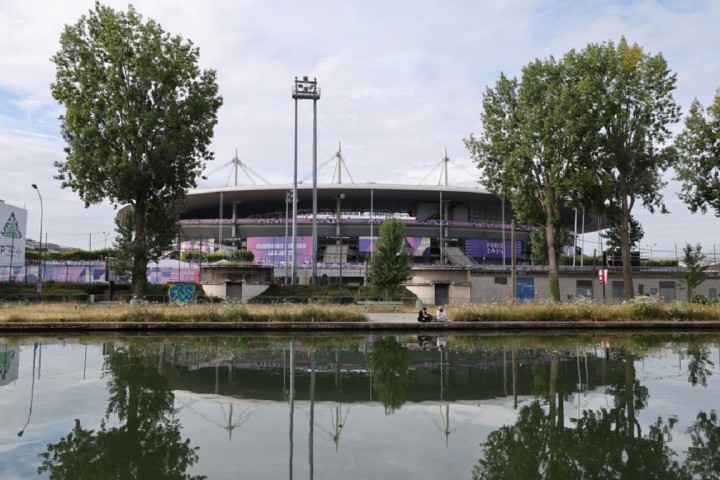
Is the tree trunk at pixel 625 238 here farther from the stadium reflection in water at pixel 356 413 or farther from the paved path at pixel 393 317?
the stadium reflection in water at pixel 356 413

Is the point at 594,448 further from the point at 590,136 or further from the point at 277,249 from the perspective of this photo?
the point at 277,249

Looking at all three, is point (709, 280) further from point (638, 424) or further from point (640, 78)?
point (638, 424)

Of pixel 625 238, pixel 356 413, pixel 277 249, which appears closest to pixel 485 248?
pixel 277 249

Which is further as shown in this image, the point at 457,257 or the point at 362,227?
the point at 362,227

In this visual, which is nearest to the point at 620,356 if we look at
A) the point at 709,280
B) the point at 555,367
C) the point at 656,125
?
the point at 555,367

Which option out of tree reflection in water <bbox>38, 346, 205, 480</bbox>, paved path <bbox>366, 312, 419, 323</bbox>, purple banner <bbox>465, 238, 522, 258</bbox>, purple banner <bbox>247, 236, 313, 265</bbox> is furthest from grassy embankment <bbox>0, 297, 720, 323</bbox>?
purple banner <bbox>465, 238, 522, 258</bbox>

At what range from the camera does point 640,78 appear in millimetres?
34281

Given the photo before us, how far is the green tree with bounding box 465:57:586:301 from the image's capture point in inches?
1330

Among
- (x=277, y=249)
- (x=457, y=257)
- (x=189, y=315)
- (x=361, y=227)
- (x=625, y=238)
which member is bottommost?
(x=189, y=315)

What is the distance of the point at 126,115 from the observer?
31562 mm

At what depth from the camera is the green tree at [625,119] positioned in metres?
34.0

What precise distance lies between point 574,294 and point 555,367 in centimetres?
3182

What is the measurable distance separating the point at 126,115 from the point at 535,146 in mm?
24672

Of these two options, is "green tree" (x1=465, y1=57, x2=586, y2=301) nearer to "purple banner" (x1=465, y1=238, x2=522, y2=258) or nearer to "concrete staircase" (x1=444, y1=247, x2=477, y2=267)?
"concrete staircase" (x1=444, y1=247, x2=477, y2=267)
